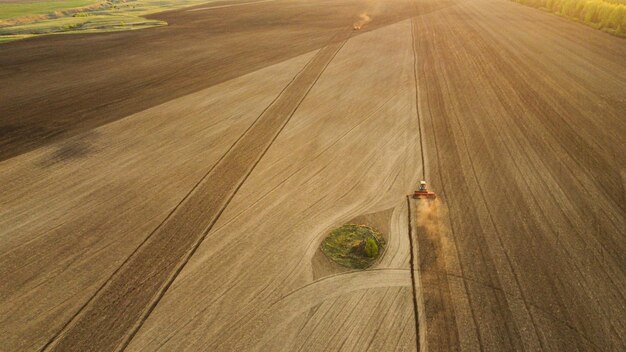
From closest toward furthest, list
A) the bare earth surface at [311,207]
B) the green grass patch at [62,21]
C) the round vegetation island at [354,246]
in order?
the bare earth surface at [311,207] < the round vegetation island at [354,246] < the green grass patch at [62,21]

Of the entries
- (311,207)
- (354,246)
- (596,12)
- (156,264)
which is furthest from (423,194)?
(596,12)

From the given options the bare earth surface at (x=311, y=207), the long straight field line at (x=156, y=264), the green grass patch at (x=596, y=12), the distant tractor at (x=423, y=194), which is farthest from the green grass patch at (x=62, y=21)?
the green grass patch at (x=596, y=12)

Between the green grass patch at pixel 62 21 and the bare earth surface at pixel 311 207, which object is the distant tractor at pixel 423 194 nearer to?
the bare earth surface at pixel 311 207

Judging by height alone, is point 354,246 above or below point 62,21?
below

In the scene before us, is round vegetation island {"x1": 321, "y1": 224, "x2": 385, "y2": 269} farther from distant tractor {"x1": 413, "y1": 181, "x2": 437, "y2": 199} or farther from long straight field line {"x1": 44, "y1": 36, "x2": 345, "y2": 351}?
long straight field line {"x1": 44, "y1": 36, "x2": 345, "y2": 351}

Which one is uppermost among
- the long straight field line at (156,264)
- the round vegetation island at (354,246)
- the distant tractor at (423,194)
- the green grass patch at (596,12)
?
the green grass patch at (596,12)

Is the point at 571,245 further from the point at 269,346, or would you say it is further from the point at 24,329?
the point at 24,329

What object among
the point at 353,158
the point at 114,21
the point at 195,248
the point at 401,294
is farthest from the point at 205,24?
the point at 401,294

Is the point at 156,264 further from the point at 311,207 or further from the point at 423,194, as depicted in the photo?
the point at 423,194
